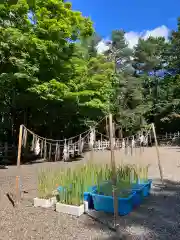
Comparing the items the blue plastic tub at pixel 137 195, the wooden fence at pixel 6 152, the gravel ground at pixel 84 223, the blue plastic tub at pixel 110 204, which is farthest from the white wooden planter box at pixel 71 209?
the wooden fence at pixel 6 152

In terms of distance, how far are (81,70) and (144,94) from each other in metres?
17.4

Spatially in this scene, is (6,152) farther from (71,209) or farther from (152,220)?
(152,220)

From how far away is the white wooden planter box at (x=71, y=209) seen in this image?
4121mm

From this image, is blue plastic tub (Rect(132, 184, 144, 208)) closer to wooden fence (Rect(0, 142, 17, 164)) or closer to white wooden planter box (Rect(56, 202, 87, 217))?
white wooden planter box (Rect(56, 202, 87, 217))

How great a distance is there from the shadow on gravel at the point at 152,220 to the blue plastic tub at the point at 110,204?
10 cm

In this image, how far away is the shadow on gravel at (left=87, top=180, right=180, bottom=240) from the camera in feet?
11.0

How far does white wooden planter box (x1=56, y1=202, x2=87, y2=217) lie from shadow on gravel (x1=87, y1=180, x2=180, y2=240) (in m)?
→ 0.18

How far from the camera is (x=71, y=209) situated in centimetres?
418

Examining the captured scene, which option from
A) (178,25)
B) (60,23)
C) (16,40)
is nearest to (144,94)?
(178,25)

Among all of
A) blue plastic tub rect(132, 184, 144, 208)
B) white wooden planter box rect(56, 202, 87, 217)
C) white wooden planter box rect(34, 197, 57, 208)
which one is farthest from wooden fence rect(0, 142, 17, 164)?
blue plastic tub rect(132, 184, 144, 208)

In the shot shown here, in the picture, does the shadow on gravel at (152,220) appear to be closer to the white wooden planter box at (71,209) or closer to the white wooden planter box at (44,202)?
the white wooden planter box at (71,209)

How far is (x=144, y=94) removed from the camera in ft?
93.3

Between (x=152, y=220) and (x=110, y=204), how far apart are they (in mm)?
723

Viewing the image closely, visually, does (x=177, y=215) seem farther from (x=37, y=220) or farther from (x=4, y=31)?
(x=4, y=31)
